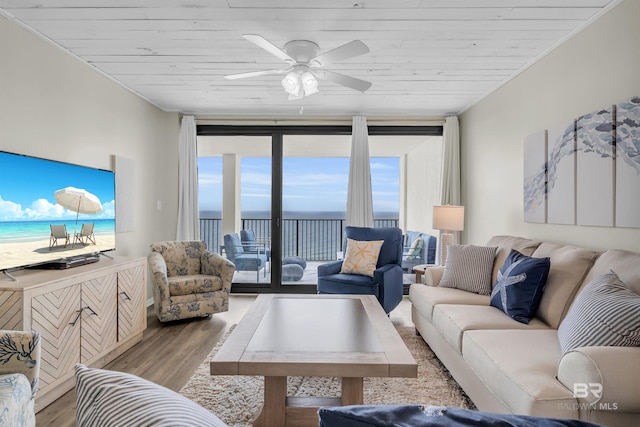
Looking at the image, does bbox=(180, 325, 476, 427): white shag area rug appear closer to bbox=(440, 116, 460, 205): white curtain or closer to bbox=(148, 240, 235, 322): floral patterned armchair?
bbox=(148, 240, 235, 322): floral patterned armchair

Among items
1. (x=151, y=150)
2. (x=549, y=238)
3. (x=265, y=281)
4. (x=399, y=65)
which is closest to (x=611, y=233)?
(x=549, y=238)

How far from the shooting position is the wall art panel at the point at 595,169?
94.6 inches

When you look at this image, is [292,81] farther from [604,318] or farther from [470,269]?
[604,318]

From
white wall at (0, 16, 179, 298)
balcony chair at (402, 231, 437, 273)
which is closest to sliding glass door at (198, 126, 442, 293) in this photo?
balcony chair at (402, 231, 437, 273)

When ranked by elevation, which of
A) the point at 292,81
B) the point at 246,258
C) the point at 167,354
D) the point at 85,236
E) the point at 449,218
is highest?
the point at 292,81

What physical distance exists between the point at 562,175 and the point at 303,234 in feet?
11.1

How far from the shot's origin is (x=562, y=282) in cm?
236

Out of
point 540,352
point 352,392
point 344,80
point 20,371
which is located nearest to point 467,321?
point 540,352

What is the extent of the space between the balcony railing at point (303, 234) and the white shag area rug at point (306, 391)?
266cm

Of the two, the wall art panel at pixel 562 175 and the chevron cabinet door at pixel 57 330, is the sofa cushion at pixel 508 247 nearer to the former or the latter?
the wall art panel at pixel 562 175

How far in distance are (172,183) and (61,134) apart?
206 centimetres

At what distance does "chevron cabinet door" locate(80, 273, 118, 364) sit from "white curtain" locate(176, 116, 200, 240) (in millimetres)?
2038

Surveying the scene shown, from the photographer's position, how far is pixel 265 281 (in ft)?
17.3

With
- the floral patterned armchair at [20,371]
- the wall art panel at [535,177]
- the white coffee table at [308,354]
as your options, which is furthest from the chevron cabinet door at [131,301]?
the wall art panel at [535,177]
